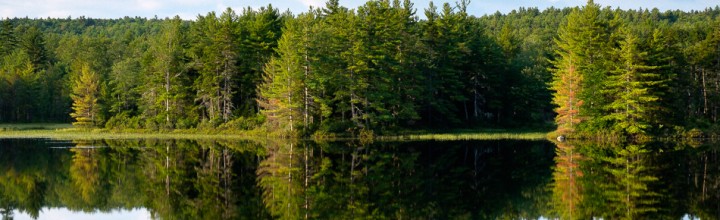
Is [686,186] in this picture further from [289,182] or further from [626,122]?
[626,122]

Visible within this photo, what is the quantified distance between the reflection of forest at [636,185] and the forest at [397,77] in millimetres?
20054

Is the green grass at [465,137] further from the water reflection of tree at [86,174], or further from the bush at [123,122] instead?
the bush at [123,122]

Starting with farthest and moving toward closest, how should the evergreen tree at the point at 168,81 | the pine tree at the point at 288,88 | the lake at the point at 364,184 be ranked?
the evergreen tree at the point at 168,81
the pine tree at the point at 288,88
the lake at the point at 364,184

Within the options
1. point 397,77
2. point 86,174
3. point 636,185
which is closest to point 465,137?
point 397,77

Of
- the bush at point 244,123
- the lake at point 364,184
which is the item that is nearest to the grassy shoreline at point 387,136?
the bush at point 244,123

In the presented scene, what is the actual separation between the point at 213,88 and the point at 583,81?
34013mm

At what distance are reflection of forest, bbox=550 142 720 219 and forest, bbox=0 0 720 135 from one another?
65.8ft

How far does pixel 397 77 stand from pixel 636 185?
4144cm

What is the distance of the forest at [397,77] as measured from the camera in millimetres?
59656

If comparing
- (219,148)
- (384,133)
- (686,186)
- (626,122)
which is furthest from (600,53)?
(686,186)

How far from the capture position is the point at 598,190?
79.2 ft

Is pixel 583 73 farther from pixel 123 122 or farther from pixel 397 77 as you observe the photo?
pixel 123 122

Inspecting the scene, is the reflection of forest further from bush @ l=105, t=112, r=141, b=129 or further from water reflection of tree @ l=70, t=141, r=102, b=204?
bush @ l=105, t=112, r=141, b=129

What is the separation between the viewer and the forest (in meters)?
59.7
